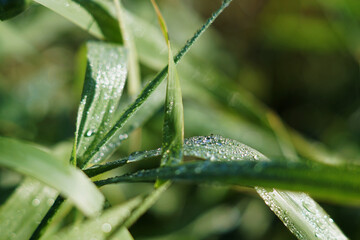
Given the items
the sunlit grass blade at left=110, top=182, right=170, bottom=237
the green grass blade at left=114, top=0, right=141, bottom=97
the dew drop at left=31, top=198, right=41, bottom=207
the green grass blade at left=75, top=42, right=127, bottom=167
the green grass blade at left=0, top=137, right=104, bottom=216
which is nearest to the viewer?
the green grass blade at left=0, top=137, right=104, bottom=216

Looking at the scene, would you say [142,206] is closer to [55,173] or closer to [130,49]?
[55,173]

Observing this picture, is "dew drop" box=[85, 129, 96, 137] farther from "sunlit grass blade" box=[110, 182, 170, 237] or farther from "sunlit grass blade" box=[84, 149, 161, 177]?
"sunlit grass blade" box=[110, 182, 170, 237]

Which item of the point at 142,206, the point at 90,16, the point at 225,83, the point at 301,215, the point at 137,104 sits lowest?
the point at 301,215

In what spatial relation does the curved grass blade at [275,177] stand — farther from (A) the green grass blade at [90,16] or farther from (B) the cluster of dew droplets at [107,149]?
(A) the green grass blade at [90,16]

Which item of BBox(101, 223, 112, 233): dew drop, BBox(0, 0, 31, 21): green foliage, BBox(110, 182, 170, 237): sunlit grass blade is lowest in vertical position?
BBox(110, 182, 170, 237): sunlit grass blade

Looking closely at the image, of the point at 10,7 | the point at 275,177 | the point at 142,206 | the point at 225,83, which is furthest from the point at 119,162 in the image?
the point at 225,83

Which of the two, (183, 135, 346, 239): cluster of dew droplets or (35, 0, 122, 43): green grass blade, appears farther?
(35, 0, 122, 43): green grass blade

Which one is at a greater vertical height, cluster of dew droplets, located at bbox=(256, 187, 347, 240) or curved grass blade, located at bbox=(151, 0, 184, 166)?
curved grass blade, located at bbox=(151, 0, 184, 166)

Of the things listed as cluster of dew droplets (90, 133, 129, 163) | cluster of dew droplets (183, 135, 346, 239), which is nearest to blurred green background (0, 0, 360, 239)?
cluster of dew droplets (90, 133, 129, 163)
